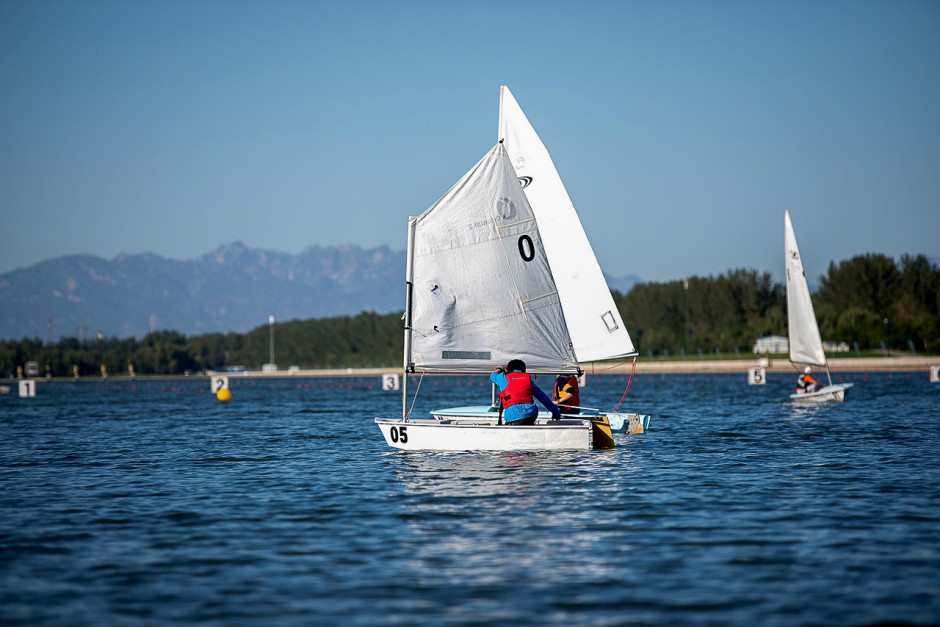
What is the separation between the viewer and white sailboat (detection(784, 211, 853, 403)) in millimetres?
53500

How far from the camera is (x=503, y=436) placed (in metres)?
26.0

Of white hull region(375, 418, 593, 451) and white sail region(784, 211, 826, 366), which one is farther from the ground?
white sail region(784, 211, 826, 366)

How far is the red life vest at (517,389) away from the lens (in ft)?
86.2

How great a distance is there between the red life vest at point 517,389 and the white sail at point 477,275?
1.84m

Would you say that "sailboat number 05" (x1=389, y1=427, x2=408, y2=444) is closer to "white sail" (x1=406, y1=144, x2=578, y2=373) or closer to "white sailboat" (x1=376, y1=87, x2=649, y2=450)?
"white sailboat" (x1=376, y1=87, x2=649, y2=450)

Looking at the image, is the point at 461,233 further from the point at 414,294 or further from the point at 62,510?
the point at 62,510

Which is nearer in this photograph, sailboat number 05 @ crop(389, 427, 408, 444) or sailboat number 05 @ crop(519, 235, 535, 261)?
sailboat number 05 @ crop(389, 427, 408, 444)

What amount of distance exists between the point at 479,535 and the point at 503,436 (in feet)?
32.6

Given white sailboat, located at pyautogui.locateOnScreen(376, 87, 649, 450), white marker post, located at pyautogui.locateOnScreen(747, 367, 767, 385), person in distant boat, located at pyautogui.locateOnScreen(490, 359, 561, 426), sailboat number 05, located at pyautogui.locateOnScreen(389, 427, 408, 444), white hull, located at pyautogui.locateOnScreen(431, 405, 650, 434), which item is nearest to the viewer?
person in distant boat, located at pyautogui.locateOnScreen(490, 359, 561, 426)

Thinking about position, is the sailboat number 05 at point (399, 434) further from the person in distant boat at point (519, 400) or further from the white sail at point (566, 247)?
the white sail at point (566, 247)

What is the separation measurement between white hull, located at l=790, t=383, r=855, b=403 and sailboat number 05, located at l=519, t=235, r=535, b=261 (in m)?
29.3

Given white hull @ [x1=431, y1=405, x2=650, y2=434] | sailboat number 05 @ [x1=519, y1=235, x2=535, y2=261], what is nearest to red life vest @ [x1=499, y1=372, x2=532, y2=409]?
white hull @ [x1=431, y1=405, x2=650, y2=434]

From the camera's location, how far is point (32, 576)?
45.3 feet

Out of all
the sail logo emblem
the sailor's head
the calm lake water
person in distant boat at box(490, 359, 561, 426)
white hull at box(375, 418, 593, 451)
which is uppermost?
the sail logo emblem
